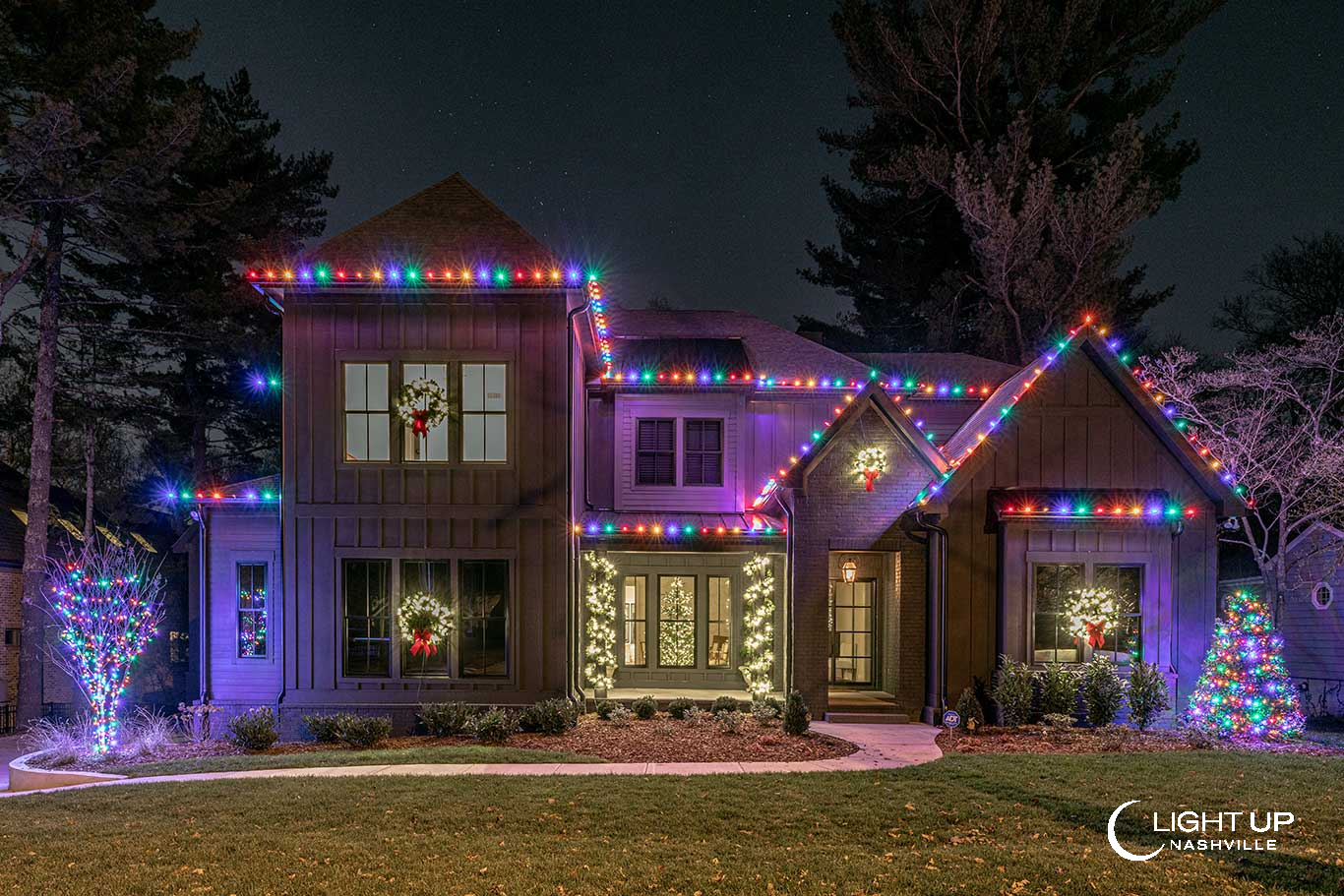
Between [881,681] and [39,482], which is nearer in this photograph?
[881,681]

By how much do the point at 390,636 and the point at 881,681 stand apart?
8339 millimetres

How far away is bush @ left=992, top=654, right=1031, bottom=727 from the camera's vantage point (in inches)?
478

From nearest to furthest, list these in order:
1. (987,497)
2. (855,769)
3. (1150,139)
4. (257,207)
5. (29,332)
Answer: (855,769) < (987,497) < (29,332) < (257,207) < (1150,139)

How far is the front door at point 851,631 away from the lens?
52.3 ft

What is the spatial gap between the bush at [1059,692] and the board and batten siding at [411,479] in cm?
725

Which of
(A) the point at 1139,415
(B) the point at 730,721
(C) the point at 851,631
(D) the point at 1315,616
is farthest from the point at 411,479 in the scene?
(D) the point at 1315,616

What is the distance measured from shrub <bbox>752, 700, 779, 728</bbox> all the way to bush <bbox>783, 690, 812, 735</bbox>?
766 millimetres

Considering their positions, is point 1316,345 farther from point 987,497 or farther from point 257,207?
point 257,207

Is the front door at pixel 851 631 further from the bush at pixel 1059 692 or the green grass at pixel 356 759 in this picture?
the green grass at pixel 356 759

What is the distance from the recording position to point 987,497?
43.0 ft

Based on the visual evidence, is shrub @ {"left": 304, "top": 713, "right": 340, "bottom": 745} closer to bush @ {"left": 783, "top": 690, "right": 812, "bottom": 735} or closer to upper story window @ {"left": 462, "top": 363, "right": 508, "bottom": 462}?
upper story window @ {"left": 462, "top": 363, "right": 508, "bottom": 462}

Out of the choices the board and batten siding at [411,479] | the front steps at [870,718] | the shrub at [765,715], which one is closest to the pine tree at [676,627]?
the shrub at [765,715]

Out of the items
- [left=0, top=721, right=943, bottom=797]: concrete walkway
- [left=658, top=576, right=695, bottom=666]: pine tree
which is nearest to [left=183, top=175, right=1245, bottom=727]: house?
[left=658, top=576, right=695, bottom=666]: pine tree

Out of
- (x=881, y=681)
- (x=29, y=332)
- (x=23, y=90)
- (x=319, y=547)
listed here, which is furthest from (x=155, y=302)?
(x=881, y=681)
